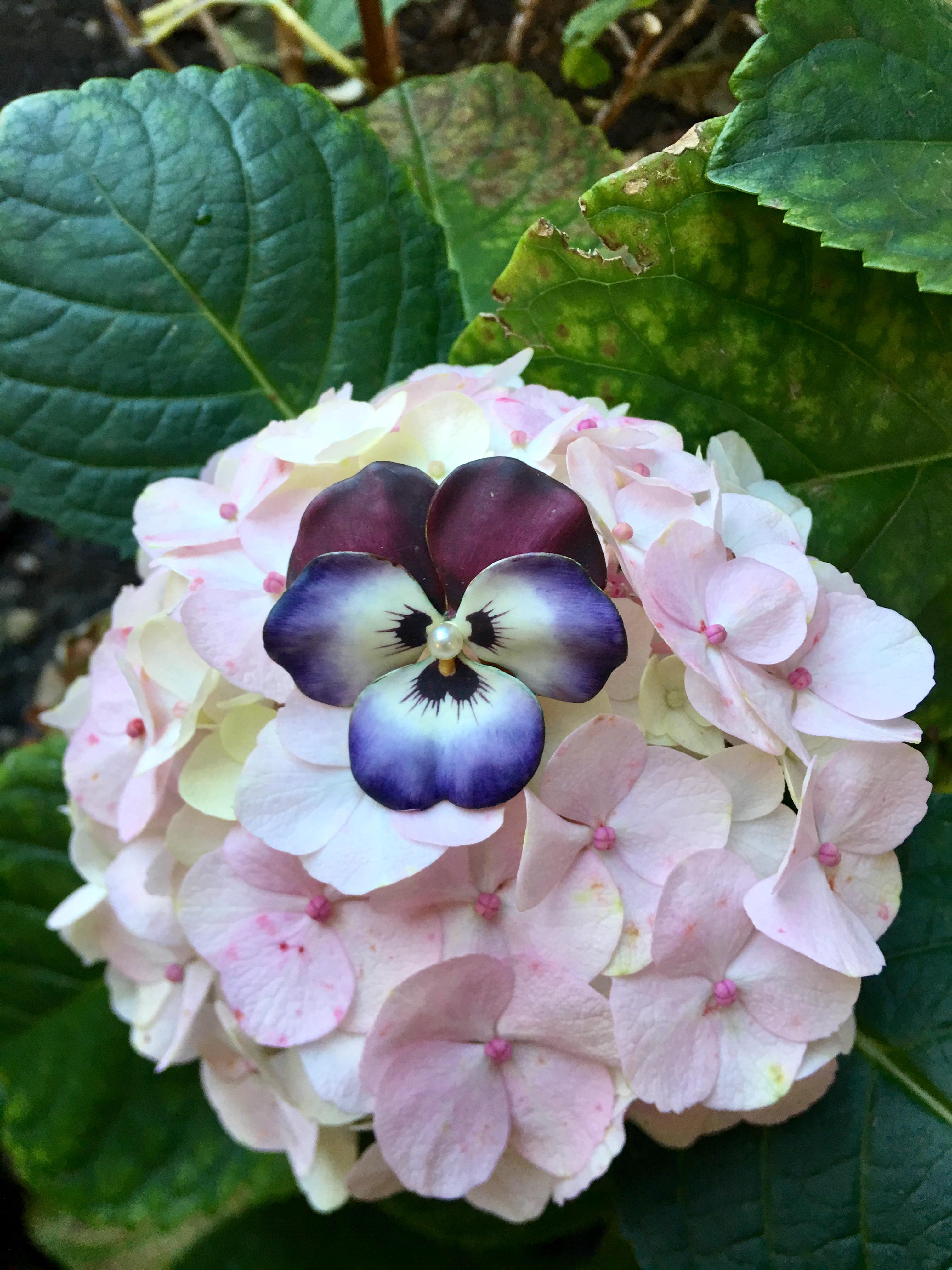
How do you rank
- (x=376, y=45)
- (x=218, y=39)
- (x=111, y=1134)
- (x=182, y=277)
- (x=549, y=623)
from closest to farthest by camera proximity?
(x=549, y=623)
(x=182, y=277)
(x=111, y=1134)
(x=376, y=45)
(x=218, y=39)

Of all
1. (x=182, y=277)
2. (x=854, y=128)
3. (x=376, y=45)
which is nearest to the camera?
(x=854, y=128)

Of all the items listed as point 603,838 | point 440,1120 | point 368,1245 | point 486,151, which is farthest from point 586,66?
point 368,1245

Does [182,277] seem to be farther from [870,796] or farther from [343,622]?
[870,796]

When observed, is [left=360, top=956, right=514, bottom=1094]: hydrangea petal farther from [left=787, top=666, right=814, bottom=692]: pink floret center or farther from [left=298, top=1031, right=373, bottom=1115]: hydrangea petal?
[left=787, top=666, right=814, bottom=692]: pink floret center

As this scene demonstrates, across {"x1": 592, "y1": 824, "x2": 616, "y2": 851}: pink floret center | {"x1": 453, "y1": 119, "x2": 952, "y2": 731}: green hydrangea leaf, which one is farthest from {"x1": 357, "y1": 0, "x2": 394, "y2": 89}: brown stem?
{"x1": 592, "y1": 824, "x2": 616, "y2": 851}: pink floret center

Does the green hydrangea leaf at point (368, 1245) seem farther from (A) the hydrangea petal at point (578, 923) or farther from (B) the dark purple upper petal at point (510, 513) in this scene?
(B) the dark purple upper petal at point (510, 513)

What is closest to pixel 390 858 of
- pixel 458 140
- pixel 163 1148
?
pixel 163 1148

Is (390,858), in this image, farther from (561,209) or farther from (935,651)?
(561,209)
